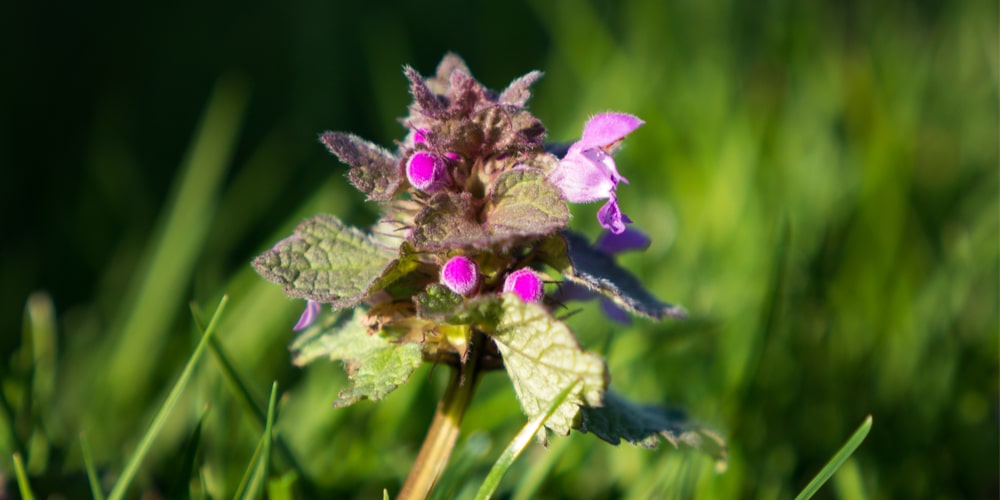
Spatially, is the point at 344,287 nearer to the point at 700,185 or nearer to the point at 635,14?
the point at 700,185

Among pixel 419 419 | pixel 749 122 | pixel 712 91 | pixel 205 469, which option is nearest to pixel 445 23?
pixel 712 91

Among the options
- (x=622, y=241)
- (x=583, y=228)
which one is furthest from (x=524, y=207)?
(x=583, y=228)

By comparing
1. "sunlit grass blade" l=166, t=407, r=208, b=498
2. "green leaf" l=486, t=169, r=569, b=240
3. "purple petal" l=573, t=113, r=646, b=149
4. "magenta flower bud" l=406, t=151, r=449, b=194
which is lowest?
"sunlit grass blade" l=166, t=407, r=208, b=498

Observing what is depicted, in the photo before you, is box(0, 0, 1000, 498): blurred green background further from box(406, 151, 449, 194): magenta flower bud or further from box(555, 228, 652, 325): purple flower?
box(406, 151, 449, 194): magenta flower bud

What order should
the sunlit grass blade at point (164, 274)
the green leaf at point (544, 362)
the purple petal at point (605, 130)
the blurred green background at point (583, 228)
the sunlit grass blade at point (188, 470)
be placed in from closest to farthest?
the green leaf at point (544, 362)
the purple petal at point (605, 130)
the sunlit grass blade at point (188, 470)
the blurred green background at point (583, 228)
the sunlit grass blade at point (164, 274)

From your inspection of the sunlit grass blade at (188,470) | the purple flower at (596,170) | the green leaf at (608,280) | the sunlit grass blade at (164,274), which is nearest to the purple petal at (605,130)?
the purple flower at (596,170)

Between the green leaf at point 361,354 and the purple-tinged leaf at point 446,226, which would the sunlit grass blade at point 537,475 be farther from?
the purple-tinged leaf at point 446,226

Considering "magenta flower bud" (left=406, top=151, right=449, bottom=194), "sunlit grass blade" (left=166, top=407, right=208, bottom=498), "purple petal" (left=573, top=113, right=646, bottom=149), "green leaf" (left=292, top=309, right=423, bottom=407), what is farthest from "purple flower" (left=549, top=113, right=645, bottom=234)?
"sunlit grass blade" (left=166, top=407, right=208, bottom=498)

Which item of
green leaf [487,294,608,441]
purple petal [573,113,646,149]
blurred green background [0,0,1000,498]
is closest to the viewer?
green leaf [487,294,608,441]

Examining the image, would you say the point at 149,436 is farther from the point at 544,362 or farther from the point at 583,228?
the point at 583,228
